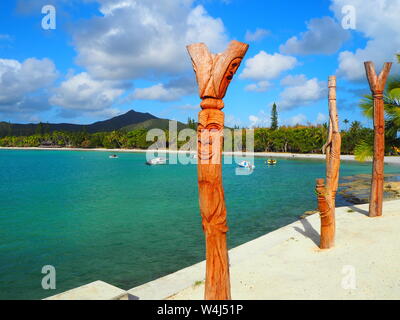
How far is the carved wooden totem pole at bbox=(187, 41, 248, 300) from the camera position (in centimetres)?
404

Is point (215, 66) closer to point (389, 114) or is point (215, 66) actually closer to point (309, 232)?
point (309, 232)

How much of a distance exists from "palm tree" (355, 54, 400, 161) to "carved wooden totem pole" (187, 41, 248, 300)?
9.49 metres

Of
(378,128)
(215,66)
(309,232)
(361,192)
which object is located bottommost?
(361,192)

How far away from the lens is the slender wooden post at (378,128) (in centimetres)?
1091

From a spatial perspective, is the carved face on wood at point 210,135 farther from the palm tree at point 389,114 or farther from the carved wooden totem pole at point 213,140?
the palm tree at point 389,114

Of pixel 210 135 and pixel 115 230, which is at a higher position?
pixel 210 135

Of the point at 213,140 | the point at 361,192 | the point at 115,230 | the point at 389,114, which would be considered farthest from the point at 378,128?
the point at 361,192

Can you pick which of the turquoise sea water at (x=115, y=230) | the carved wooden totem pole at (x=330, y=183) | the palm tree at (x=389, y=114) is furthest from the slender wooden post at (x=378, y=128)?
the turquoise sea water at (x=115, y=230)

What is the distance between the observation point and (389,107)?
11.7 metres

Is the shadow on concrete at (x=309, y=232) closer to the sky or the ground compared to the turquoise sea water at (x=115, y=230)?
closer to the sky

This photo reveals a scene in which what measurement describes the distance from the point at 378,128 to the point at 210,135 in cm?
921

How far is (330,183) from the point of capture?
28.4ft

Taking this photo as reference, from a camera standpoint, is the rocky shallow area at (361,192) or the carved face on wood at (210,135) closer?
the carved face on wood at (210,135)
